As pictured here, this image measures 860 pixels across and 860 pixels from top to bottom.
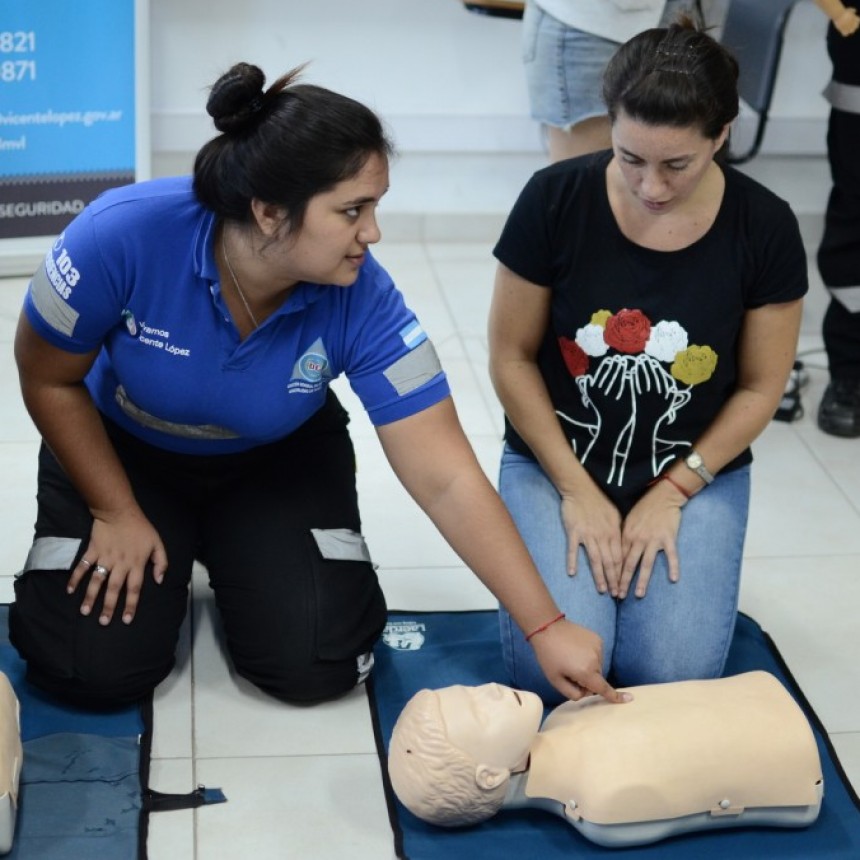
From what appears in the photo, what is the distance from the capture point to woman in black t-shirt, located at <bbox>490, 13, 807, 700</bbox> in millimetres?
2176

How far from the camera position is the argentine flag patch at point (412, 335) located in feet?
6.89

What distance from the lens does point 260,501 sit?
7.64ft

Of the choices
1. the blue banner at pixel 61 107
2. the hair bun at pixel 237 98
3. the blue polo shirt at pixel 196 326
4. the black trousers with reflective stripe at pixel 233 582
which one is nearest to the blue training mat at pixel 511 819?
the black trousers with reflective stripe at pixel 233 582

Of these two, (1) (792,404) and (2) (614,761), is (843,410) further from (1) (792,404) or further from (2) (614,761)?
(2) (614,761)

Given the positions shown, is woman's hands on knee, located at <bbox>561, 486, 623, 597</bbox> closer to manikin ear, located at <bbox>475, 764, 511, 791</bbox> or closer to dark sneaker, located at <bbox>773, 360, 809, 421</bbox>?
manikin ear, located at <bbox>475, 764, 511, 791</bbox>

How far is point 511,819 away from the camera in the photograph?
2066 mm

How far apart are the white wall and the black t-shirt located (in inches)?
77.1

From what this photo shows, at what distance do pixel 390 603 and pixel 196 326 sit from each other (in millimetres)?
721

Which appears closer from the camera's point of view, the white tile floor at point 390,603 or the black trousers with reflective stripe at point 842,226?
the white tile floor at point 390,603

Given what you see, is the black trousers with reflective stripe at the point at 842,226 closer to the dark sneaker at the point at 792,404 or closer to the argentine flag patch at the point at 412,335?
the dark sneaker at the point at 792,404

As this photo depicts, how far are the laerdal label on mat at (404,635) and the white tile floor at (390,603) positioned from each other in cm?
8

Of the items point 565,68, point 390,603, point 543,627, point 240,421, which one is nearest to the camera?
point 543,627

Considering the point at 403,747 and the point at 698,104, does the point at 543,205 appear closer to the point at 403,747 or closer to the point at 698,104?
the point at 698,104

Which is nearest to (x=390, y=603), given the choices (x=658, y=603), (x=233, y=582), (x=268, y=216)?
(x=233, y=582)
